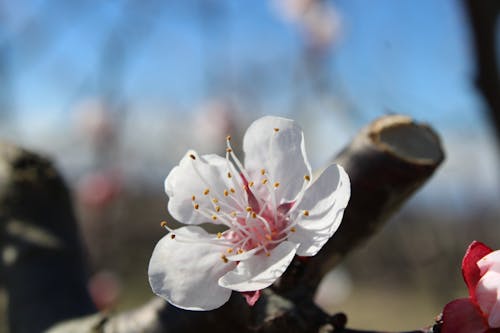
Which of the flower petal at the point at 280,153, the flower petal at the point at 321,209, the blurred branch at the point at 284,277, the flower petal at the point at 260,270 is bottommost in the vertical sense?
the blurred branch at the point at 284,277

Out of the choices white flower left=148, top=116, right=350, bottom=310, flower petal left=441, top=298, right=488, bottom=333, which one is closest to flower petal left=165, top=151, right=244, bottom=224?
white flower left=148, top=116, right=350, bottom=310

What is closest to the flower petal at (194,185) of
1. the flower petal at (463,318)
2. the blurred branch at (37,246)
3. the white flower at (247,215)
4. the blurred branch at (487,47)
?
the white flower at (247,215)

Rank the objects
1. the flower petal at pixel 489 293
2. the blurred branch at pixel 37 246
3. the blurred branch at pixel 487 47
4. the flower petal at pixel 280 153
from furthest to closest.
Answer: the blurred branch at pixel 487 47, the blurred branch at pixel 37 246, the flower petal at pixel 280 153, the flower petal at pixel 489 293

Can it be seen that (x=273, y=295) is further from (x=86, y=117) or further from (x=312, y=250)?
(x=86, y=117)

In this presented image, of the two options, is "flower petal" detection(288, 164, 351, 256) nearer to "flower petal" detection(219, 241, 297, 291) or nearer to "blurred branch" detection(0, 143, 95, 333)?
"flower petal" detection(219, 241, 297, 291)

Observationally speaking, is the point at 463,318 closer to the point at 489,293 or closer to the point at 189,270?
the point at 489,293

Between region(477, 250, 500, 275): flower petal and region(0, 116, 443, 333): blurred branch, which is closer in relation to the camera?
region(477, 250, 500, 275): flower petal

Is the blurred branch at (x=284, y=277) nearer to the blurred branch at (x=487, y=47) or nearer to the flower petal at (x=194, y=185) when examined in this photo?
the flower petal at (x=194, y=185)
